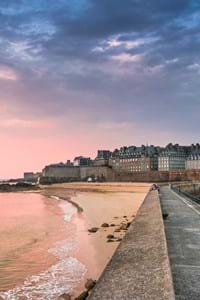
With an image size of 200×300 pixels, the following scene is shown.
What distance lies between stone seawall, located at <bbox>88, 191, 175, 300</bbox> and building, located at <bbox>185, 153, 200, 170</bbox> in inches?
6090

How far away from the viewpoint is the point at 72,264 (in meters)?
14.1

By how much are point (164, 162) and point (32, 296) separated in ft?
527

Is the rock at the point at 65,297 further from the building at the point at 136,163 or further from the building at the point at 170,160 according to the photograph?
the building at the point at 136,163

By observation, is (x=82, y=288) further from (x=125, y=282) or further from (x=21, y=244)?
(x=21, y=244)

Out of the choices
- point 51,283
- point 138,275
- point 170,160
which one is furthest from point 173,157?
point 138,275

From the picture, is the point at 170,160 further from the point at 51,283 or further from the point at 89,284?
the point at 89,284

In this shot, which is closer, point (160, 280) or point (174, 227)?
point (160, 280)

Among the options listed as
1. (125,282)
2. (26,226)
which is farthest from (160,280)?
(26,226)

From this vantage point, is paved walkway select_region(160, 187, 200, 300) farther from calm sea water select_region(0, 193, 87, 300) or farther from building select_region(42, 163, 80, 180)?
building select_region(42, 163, 80, 180)

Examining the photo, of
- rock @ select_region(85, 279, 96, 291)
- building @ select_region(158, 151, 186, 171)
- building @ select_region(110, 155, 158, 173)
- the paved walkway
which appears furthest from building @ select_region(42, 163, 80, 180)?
rock @ select_region(85, 279, 96, 291)

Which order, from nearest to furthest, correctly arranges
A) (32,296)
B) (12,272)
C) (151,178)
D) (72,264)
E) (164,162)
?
(32,296)
(12,272)
(72,264)
(151,178)
(164,162)

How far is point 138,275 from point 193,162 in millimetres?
162087

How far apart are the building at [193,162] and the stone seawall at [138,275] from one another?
155m

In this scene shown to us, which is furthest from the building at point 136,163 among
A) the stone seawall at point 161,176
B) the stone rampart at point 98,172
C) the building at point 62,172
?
the stone seawall at point 161,176
